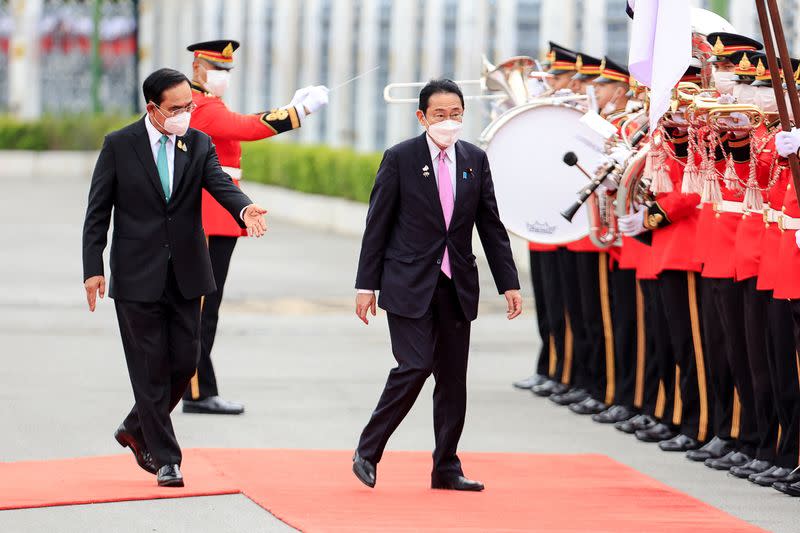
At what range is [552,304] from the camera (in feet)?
36.9

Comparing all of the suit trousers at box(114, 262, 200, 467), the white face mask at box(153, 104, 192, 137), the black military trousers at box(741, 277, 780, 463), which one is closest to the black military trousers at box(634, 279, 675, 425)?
the black military trousers at box(741, 277, 780, 463)

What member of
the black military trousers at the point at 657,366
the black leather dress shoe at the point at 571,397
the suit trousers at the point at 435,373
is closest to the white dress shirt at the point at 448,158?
the suit trousers at the point at 435,373

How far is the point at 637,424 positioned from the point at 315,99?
240cm

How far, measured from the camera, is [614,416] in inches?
406

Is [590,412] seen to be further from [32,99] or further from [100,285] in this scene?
[32,99]

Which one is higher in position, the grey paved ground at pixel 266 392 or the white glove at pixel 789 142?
the white glove at pixel 789 142

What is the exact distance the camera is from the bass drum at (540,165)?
1008cm

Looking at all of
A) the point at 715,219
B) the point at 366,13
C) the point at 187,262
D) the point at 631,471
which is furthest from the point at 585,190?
the point at 366,13

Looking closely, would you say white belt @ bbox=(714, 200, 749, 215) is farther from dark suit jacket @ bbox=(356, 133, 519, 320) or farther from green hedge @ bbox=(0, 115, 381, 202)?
green hedge @ bbox=(0, 115, 381, 202)

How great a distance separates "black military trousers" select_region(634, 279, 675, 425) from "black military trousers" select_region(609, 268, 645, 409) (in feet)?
0.67

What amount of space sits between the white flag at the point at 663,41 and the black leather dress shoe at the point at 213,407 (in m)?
3.30

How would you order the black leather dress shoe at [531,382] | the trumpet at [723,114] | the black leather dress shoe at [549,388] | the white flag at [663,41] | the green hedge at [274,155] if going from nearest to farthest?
1. the white flag at [663,41]
2. the trumpet at [723,114]
3. the black leather dress shoe at [549,388]
4. the black leather dress shoe at [531,382]
5. the green hedge at [274,155]

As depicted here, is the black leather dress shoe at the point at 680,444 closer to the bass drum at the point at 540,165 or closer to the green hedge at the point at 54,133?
the bass drum at the point at 540,165

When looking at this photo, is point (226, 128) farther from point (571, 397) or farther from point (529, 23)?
point (529, 23)
